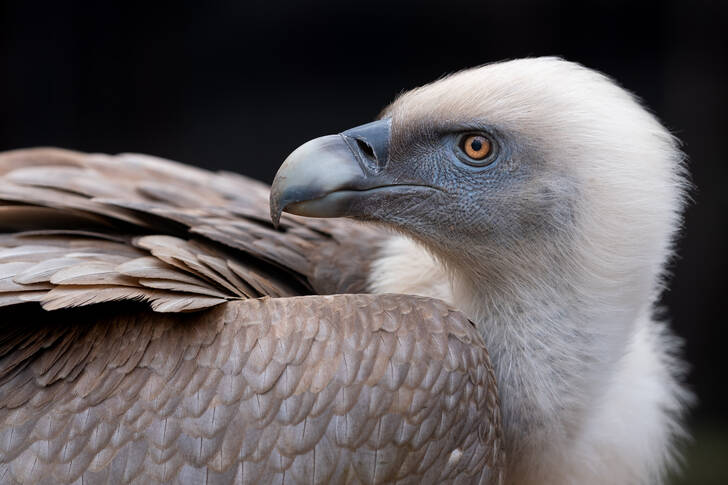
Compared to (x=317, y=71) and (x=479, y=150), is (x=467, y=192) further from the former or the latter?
(x=317, y=71)

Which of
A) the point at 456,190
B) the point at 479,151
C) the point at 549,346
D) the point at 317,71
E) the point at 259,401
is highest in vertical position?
the point at 479,151

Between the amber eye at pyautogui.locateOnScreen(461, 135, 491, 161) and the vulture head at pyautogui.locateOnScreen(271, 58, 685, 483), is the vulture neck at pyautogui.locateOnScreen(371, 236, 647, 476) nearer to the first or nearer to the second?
the vulture head at pyautogui.locateOnScreen(271, 58, 685, 483)

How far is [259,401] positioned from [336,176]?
0.76 m

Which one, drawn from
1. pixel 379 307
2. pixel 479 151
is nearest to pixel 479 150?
pixel 479 151

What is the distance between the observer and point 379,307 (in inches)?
110

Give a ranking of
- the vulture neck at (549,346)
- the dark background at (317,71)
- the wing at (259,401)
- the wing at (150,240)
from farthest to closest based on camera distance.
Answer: the dark background at (317,71) → the vulture neck at (549,346) → the wing at (150,240) → the wing at (259,401)

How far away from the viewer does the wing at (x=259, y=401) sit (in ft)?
8.51

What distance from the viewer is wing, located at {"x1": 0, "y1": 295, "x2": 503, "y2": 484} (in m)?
2.59

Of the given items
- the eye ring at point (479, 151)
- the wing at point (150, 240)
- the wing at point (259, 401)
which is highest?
the eye ring at point (479, 151)

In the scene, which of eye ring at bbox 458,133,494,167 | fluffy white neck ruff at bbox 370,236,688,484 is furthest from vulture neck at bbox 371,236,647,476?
eye ring at bbox 458,133,494,167

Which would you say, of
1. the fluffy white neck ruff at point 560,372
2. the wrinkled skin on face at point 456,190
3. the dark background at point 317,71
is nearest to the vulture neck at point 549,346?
the fluffy white neck ruff at point 560,372

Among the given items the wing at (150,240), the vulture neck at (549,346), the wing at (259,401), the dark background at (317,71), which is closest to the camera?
the wing at (259,401)

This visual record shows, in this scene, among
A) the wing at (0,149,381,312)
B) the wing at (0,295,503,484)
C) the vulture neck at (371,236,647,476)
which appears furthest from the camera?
the vulture neck at (371,236,647,476)

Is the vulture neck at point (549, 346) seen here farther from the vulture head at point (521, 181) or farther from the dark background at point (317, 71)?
the dark background at point (317, 71)
